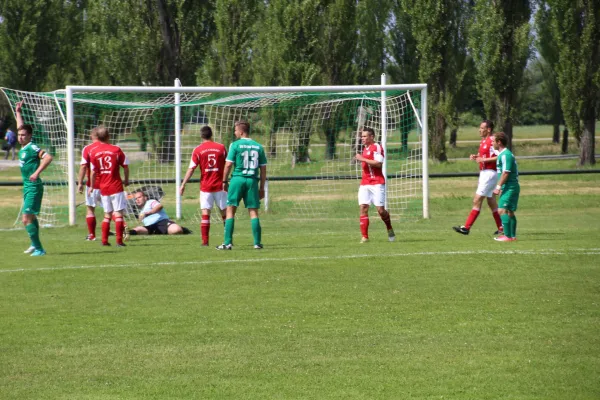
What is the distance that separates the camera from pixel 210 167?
1591cm

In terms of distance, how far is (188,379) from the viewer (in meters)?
7.44

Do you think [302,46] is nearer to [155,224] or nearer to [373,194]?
[155,224]

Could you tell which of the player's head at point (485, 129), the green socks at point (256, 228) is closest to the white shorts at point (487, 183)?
the player's head at point (485, 129)

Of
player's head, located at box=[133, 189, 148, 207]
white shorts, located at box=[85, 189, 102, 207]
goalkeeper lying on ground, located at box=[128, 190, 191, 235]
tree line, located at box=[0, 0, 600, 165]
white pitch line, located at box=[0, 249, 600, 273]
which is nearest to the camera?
white pitch line, located at box=[0, 249, 600, 273]

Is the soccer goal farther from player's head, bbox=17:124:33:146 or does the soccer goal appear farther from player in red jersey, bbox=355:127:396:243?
player's head, bbox=17:124:33:146

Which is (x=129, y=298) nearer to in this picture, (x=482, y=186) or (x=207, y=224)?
(x=207, y=224)

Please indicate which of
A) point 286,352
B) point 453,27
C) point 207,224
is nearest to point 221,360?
point 286,352

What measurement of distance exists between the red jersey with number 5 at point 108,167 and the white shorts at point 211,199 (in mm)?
1339

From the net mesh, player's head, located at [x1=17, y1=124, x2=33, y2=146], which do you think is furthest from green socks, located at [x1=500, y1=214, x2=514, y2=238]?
player's head, located at [x1=17, y1=124, x2=33, y2=146]

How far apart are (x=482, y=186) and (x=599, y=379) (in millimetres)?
9914

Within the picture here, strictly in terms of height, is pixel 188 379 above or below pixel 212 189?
below

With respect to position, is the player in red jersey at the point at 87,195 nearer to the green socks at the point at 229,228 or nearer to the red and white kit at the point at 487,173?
the green socks at the point at 229,228

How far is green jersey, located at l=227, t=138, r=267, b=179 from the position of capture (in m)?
14.7

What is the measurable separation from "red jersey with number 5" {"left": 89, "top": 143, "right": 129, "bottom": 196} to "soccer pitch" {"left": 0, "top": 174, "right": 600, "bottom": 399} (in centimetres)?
100
